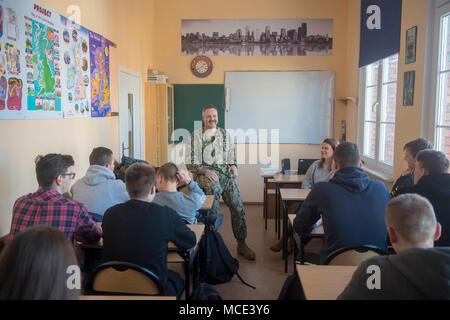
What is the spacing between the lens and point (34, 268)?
3.38 feet

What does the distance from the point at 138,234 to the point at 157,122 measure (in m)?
4.40

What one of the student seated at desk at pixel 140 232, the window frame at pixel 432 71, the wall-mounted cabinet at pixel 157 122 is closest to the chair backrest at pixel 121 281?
the student seated at desk at pixel 140 232

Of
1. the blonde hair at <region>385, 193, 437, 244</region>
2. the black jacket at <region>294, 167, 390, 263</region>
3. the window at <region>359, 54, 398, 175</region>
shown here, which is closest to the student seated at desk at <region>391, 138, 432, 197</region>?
the black jacket at <region>294, 167, 390, 263</region>

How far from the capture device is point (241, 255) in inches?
176

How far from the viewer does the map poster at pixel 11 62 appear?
101 inches

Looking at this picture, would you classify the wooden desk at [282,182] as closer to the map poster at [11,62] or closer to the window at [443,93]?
the window at [443,93]

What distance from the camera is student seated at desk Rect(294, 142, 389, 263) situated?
2412 millimetres

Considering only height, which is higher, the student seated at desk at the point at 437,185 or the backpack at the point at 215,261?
the student seated at desk at the point at 437,185

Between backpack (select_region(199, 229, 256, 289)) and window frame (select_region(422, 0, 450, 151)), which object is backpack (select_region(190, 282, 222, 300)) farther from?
window frame (select_region(422, 0, 450, 151))

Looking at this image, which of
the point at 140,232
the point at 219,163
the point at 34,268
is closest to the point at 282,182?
the point at 219,163

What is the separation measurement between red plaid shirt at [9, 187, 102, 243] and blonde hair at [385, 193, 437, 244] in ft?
5.58

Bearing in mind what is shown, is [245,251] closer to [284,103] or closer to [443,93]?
[443,93]

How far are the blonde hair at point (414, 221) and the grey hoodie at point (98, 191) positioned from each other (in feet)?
6.87

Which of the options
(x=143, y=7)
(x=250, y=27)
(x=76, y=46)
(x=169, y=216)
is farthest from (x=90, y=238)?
(x=250, y=27)
